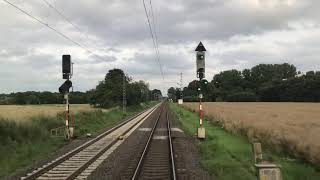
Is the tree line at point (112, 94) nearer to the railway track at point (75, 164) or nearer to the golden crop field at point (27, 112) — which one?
the golden crop field at point (27, 112)

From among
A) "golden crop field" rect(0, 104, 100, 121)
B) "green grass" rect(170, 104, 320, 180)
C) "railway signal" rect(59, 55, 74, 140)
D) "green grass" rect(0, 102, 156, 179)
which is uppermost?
"railway signal" rect(59, 55, 74, 140)

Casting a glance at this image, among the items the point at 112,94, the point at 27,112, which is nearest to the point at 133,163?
the point at 27,112

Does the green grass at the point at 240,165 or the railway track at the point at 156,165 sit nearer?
the railway track at the point at 156,165

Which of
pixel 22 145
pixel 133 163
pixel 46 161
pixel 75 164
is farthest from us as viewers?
pixel 22 145

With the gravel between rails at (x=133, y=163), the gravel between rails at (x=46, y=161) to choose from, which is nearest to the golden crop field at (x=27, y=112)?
the gravel between rails at (x=46, y=161)

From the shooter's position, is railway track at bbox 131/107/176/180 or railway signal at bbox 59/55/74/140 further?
railway signal at bbox 59/55/74/140

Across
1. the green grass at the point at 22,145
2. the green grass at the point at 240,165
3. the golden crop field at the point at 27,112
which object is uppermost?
the golden crop field at the point at 27,112

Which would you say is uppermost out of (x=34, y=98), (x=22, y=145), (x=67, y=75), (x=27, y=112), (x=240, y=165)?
(x=34, y=98)

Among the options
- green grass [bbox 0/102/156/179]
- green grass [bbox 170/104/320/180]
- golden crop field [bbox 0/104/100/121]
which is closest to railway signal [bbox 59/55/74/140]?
green grass [bbox 0/102/156/179]

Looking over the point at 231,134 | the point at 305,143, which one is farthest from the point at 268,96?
the point at 305,143

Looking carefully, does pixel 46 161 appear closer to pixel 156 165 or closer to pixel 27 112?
pixel 156 165

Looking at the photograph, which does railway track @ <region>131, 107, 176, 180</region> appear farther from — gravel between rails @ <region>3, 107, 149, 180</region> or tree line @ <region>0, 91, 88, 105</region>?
tree line @ <region>0, 91, 88, 105</region>

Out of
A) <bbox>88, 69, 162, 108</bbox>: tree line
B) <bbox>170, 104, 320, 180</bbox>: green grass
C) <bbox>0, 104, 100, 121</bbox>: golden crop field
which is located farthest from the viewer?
<bbox>88, 69, 162, 108</bbox>: tree line

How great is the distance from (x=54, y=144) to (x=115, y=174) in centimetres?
1110
